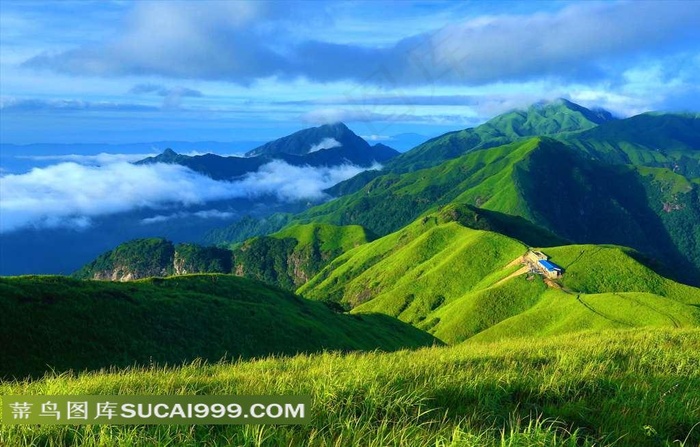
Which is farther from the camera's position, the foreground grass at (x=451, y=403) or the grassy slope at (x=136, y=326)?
the grassy slope at (x=136, y=326)

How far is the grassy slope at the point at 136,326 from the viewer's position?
43906 mm

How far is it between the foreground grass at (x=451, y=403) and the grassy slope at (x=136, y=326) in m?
25.8

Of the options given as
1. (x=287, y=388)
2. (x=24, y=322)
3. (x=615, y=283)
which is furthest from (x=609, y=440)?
(x=615, y=283)

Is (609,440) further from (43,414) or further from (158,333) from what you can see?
(158,333)

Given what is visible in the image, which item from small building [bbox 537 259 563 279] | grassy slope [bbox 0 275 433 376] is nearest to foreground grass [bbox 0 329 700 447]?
grassy slope [bbox 0 275 433 376]

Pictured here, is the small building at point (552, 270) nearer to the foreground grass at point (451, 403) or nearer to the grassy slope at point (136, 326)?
the grassy slope at point (136, 326)

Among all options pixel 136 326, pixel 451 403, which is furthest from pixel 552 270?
pixel 451 403

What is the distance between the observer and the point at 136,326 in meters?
53.5

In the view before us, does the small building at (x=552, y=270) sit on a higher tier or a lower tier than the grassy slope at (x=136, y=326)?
lower

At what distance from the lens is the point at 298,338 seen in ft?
231

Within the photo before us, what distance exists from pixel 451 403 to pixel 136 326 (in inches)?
2055

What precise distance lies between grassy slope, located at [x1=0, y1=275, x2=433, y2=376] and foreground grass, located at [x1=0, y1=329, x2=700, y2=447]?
25842 mm

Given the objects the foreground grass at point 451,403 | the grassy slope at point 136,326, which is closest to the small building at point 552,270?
the grassy slope at point 136,326

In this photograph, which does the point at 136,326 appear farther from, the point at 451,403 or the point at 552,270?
the point at 552,270
